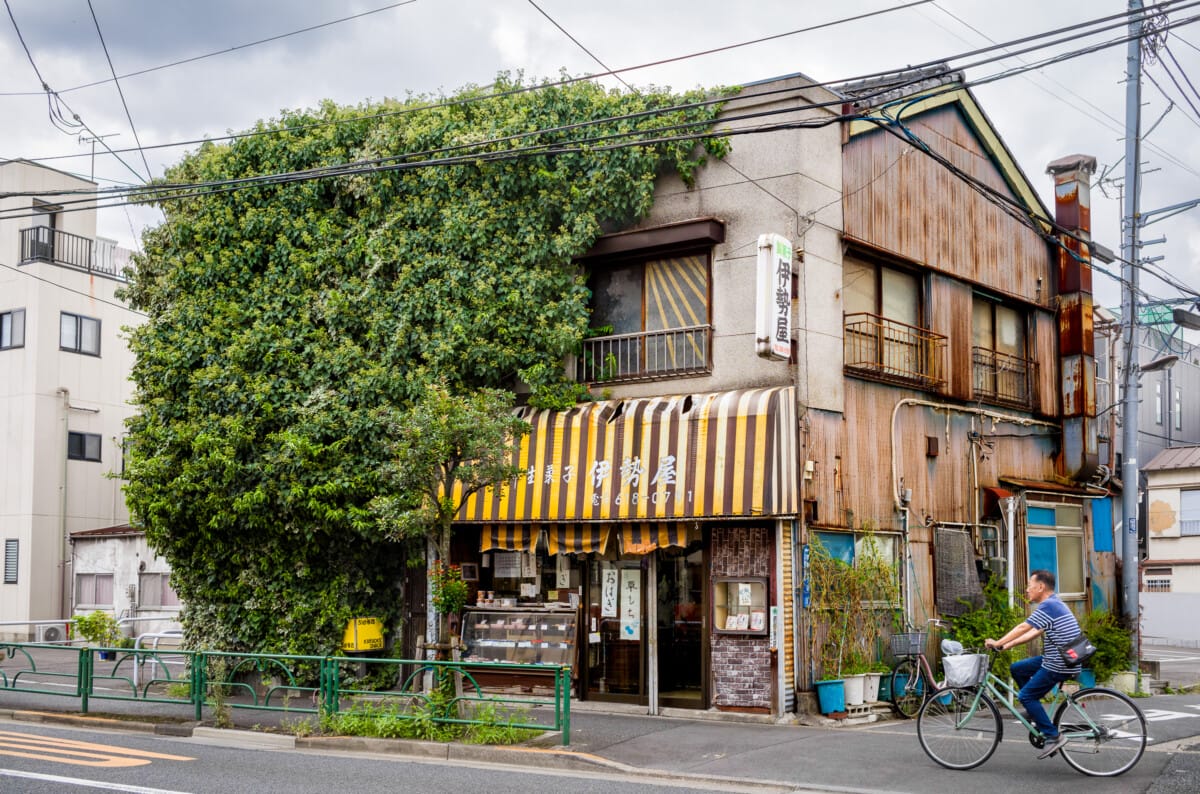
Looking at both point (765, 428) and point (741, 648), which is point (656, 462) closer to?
point (765, 428)

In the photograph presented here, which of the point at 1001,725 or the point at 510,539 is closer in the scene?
the point at 1001,725

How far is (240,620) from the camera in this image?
19.2 metres

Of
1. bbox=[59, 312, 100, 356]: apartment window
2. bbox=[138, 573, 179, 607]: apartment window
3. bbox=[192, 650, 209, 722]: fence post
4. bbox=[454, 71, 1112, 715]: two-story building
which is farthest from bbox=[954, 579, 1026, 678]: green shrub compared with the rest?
Result: bbox=[59, 312, 100, 356]: apartment window

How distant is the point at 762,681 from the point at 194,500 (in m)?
9.82

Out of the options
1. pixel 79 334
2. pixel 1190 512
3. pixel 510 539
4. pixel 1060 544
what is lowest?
pixel 1060 544

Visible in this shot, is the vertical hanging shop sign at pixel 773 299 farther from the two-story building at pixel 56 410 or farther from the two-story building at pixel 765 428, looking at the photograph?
the two-story building at pixel 56 410

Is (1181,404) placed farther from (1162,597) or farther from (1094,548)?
(1094,548)

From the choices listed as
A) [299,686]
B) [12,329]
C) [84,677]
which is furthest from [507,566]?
[12,329]

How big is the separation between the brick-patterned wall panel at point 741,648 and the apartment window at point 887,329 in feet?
10.8

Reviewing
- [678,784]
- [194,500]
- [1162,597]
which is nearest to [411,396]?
[194,500]

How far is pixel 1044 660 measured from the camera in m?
11.1

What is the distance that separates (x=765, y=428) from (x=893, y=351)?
417 cm

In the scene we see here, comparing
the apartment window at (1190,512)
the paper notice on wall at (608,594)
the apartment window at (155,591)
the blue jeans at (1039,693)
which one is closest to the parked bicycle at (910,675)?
the paper notice on wall at (608,594)

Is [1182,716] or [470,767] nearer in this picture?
[470,767]
